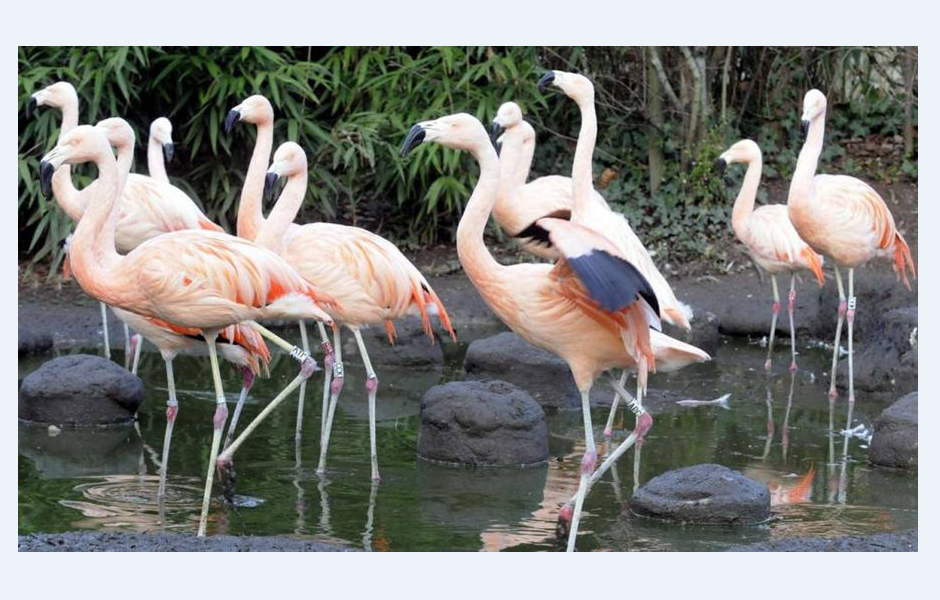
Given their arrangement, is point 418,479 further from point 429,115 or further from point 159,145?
point 429,115

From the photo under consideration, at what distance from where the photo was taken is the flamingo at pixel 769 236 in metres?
8.50

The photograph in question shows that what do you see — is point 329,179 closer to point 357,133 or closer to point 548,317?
point 357,133

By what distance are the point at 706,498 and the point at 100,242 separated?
8.01 ft

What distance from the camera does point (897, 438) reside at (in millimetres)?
5859

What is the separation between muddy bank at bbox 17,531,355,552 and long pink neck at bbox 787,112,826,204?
166 inches

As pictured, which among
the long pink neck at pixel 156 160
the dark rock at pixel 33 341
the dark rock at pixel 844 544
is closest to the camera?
the dark rock at pixel 844 544

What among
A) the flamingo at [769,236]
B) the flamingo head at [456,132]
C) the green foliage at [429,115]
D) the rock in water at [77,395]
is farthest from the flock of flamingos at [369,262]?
the green foliage at [429,115]

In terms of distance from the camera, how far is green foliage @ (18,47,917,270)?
9516 millimetres

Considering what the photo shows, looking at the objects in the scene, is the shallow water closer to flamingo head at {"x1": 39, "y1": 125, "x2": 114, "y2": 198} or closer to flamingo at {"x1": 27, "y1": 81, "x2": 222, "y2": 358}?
flamingo at {"x1": 27, "y1": 81, "x2": 222, "y2": 358}

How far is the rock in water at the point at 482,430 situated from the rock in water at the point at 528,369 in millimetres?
1159

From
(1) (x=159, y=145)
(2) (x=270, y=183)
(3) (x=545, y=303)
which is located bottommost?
(3) (x=545, y=303)

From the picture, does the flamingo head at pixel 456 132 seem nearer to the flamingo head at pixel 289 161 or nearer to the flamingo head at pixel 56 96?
the flamingo head at pixel 289 161

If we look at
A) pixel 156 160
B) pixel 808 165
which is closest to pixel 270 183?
pixel 156 160

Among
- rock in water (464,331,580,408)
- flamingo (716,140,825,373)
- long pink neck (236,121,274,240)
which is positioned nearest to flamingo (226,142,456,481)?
long pink neck (236,121,274,240)
